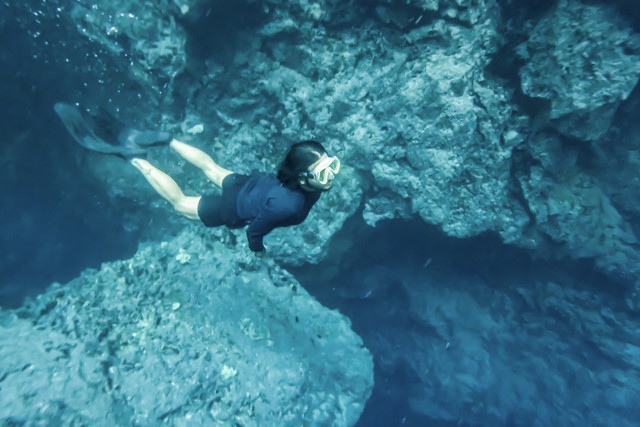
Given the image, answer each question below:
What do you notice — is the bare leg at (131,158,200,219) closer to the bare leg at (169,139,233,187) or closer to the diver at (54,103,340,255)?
the diver at (54,103,340,255)

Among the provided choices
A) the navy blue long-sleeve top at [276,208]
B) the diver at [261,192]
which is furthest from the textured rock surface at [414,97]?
the navy blue long-sleeve top at [276,208]

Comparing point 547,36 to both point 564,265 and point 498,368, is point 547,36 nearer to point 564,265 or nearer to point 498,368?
point 564,265

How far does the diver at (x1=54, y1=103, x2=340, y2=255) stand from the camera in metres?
2.83

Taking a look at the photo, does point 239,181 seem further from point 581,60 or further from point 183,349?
point 581,60

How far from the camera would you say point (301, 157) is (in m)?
2.80

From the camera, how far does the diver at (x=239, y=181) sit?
2828 mm

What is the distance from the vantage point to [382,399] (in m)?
12.0

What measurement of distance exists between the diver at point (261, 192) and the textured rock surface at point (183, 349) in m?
1.05

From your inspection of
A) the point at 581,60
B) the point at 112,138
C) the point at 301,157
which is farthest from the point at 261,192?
the point at 581,60

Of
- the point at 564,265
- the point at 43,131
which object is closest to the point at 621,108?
the point at 564,265

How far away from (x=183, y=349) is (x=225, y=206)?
1.83m

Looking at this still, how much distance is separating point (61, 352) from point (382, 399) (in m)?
10.9

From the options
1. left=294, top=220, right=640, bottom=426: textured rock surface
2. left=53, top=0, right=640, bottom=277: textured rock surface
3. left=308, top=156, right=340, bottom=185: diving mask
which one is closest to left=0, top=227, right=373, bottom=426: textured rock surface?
left=53, top=0, right=640, bottom=277: textured rock surface

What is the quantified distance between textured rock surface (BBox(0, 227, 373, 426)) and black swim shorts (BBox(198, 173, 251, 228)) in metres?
1.03
